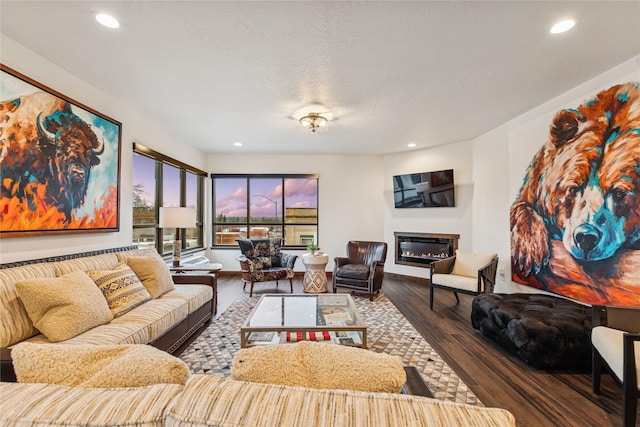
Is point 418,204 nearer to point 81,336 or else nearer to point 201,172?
point 201,172

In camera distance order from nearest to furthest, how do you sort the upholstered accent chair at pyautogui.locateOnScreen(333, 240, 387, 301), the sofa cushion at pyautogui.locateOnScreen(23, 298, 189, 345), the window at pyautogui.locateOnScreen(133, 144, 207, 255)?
the sofa cushion at pyautogui.locateOnScreen(23, 298, 189, 345)
the window at pyautogui.locateOnScreen(133, 144, 207, 255)
the upholstered accent chair at pyautogui.locateOnScreen(333, 240, 387, 301)

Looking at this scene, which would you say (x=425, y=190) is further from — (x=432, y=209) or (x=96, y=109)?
(x=96, y=109)

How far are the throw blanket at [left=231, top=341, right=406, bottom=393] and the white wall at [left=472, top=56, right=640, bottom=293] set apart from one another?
3624 millimetres

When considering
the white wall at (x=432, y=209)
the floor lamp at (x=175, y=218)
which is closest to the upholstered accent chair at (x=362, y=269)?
the white wall at (x=432, y=209)

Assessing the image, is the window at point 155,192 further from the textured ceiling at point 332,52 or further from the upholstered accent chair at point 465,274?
the upholstered accent chair at point 465,274

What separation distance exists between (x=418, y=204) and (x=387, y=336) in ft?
10.5

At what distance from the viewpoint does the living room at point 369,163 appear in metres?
2.48

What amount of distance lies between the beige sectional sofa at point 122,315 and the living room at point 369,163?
1.03ft

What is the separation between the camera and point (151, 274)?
9.38 feet

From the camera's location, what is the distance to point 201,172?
18.9 ft

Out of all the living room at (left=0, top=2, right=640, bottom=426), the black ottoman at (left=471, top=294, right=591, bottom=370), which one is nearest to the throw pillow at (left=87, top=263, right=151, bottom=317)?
the living room at (left=0, top=2, right=640, bottom=426)

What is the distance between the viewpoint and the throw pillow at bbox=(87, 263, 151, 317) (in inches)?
91.3

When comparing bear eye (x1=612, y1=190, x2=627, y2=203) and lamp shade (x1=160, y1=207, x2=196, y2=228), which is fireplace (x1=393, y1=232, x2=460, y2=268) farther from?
lamp shade (x1=160, y1=207, x2=196, y2=228)

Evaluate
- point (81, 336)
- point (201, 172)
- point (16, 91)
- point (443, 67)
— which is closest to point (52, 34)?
point (16, 91)
